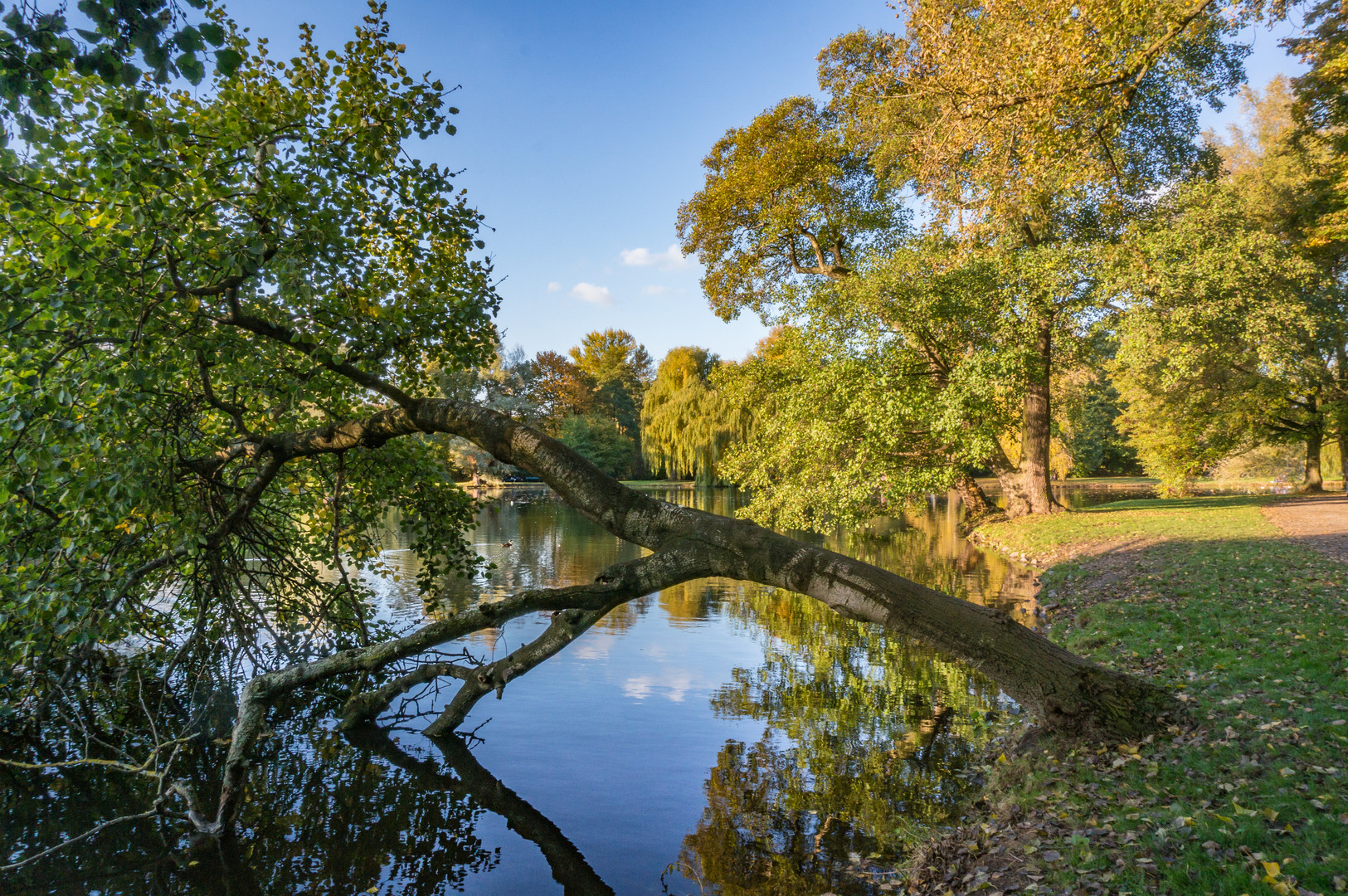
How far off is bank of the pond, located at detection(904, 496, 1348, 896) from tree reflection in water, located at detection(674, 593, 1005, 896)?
0.55 metres

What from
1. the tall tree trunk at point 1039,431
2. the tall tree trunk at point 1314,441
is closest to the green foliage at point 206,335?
the tall tree trunk at point 1039,431

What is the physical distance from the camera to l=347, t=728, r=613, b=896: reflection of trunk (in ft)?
15.8

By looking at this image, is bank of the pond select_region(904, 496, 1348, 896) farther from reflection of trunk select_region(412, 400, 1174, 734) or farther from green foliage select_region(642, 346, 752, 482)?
green foliage select_region(642, 346, 752, 482)

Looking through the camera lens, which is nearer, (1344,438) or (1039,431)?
(1039,431)

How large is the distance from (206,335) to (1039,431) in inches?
768

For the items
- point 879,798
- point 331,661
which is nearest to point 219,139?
point 331,661

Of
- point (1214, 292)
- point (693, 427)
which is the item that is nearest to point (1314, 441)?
point (1214, 292)

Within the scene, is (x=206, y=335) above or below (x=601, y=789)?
above

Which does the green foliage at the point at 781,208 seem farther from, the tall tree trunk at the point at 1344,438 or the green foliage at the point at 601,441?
the green foliage at the point at 601,441

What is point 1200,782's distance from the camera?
4.23 m

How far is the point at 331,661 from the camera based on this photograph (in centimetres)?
549

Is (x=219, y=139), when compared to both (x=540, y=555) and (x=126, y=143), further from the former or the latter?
(x=540, y=555)

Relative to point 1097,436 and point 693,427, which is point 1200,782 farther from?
point 1097,436

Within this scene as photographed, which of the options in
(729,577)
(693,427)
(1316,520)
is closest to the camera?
(729,577)
